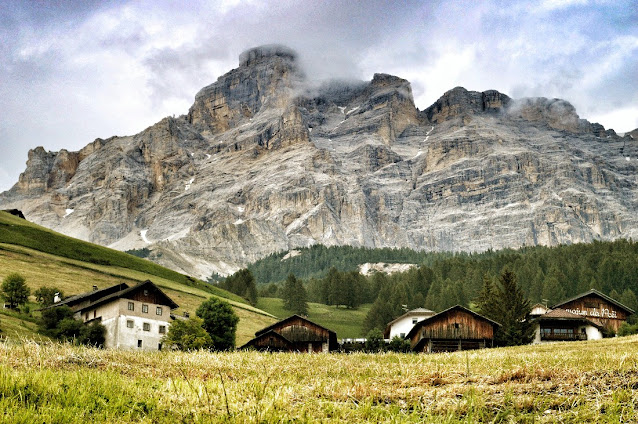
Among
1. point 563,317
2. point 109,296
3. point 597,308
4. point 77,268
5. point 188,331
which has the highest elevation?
point 77,268

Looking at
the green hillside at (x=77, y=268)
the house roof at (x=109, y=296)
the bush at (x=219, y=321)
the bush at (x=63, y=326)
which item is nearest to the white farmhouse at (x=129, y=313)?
the house roof at (x=109, y=296)

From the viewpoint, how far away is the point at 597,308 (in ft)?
263

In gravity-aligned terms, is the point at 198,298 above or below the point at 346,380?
above

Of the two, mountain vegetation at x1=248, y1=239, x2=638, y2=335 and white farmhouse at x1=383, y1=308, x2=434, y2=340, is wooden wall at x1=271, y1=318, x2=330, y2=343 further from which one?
mountain vegetation at x1=248, y1=239, x2=638, y2=335

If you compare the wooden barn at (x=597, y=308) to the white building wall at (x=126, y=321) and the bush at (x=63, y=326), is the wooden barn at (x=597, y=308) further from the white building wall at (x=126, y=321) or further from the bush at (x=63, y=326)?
the bush at (x=63, y=326)

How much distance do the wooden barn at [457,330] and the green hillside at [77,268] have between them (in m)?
26.2

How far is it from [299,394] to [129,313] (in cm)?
6080

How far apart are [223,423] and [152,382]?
9.20 ft

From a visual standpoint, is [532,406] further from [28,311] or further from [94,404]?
[28,311]

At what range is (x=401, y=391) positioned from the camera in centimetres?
912

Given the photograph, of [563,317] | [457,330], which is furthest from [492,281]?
[457,330]

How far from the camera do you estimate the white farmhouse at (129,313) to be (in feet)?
210

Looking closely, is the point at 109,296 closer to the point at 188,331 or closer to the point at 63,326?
the point at 63,326

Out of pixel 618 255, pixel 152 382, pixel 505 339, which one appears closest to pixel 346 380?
pixel 152 382
